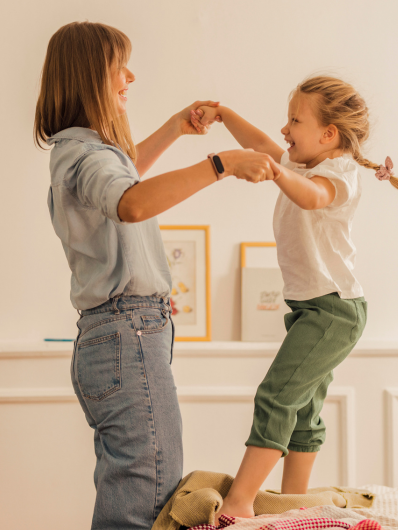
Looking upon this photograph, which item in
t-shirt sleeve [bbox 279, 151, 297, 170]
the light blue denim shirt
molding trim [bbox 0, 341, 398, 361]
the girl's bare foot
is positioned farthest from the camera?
molding trim [bbox 0, 341, 398, 361]

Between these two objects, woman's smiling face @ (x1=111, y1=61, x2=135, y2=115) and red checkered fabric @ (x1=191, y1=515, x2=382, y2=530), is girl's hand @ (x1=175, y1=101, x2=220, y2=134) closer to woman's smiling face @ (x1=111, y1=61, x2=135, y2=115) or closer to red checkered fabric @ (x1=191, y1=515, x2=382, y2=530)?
woman's smiling face @ (x1=111, y1=61, x2=135, y2=115)

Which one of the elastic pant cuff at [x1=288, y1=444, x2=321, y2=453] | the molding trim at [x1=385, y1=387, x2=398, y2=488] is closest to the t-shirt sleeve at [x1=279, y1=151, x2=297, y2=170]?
the elastic pant cuff at [x1=288, y1=444, x2=321, y2=453]

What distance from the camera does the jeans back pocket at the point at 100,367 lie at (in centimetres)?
94

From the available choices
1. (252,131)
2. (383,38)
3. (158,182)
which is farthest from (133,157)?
(383,38)

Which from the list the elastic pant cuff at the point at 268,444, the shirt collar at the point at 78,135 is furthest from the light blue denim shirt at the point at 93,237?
the elastic pant cuff at the point at 268,444

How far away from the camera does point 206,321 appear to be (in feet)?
6.54

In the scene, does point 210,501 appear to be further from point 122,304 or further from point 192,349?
point 192,349

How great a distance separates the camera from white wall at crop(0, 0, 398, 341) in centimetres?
200

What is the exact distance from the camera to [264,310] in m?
1.99

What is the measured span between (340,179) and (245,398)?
3.70ft

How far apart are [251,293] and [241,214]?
33 centimetres

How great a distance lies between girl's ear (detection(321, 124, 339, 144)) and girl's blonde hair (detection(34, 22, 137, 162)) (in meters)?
0.51

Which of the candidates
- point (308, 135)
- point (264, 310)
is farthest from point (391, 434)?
point (308, 135)

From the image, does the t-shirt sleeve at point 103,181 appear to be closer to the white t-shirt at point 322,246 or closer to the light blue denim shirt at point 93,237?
the light blue denim shirt at point 93,237
